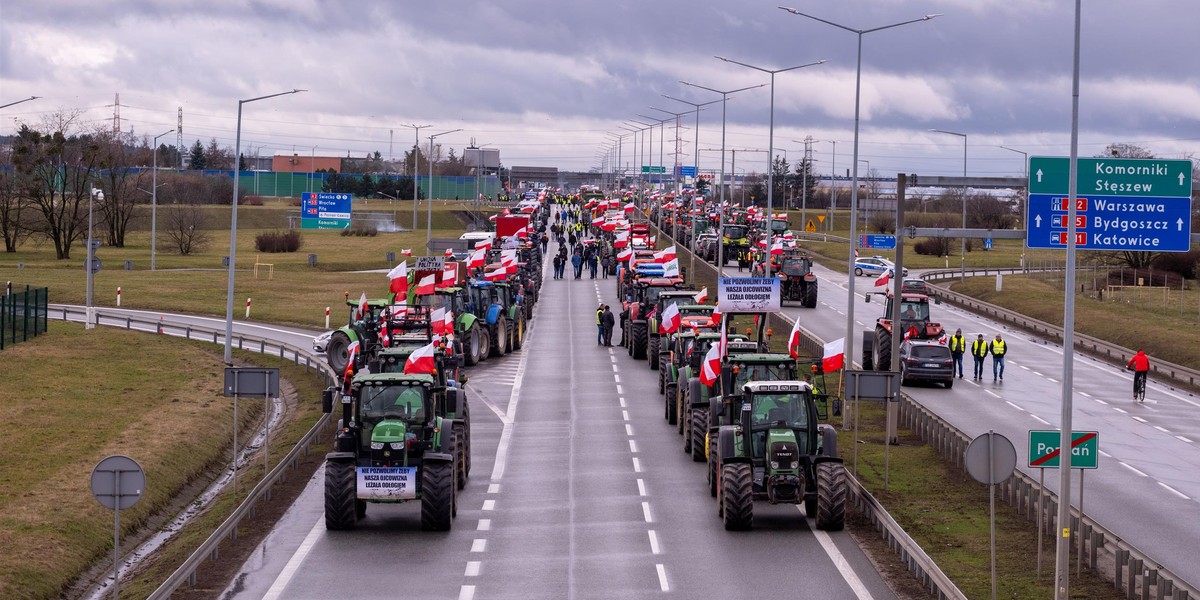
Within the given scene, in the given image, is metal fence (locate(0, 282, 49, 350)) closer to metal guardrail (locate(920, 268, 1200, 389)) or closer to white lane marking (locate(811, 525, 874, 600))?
white lane marking (locate(811, 525, 874, 600))

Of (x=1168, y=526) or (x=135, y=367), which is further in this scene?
(x=135, y=367)

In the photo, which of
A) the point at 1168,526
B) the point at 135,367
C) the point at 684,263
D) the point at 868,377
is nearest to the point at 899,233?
the point at 868,377

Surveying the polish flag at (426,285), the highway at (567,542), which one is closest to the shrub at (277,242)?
the polish flag at (426,285)

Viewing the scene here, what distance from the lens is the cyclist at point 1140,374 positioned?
41906mm

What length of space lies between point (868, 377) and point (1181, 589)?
11.8 m

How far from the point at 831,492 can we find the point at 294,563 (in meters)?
8.34

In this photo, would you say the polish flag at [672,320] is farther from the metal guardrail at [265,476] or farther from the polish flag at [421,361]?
the polish flag at [421,361]

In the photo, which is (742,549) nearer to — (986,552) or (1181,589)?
(986,552)

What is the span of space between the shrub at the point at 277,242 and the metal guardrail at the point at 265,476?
4140cm

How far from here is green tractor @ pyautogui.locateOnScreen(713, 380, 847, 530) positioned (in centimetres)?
2220

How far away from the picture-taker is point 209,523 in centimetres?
2472

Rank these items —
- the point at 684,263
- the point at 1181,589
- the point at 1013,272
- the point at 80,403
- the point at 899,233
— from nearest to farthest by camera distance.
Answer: the point at 1181,589 < the point at 899,233 < the point at 80,403 < the point at 684,263 < the point at 1013,272

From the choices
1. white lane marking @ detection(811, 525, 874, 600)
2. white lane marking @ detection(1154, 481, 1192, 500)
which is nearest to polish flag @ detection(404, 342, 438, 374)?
white lane marking @ detection(811, 525, 874, 600)

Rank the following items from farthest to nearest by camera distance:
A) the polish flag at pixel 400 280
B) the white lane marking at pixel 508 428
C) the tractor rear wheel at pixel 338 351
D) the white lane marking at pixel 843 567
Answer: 1. the tractor rear wheel at pixel 338 351
2. the polish flag at pixel 400 280
3. the white lane marking at pixel 508 428
4. the white lane marking at pixel 843 567
